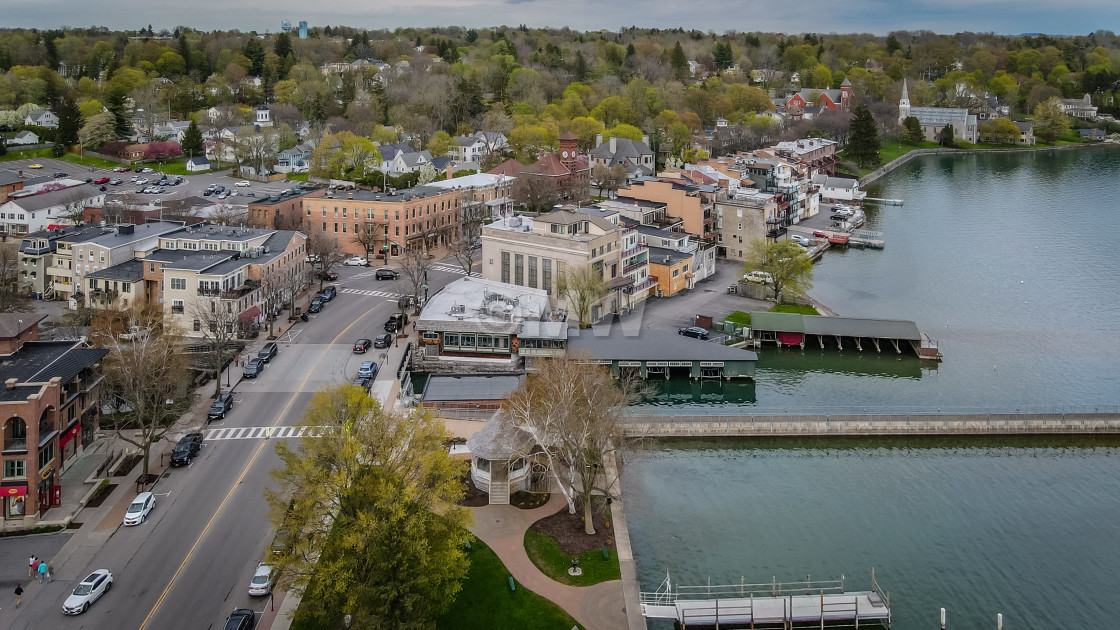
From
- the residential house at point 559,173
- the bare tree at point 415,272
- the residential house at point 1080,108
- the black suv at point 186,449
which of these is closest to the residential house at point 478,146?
the residential house at point 559,173

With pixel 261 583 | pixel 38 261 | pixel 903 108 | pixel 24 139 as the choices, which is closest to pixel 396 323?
pixel 38 261

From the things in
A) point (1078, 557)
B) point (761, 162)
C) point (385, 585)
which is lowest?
point (1078, 557)

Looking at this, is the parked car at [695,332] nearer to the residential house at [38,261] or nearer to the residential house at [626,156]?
the residential house at [38,261]

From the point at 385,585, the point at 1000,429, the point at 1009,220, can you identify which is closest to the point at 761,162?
the point at 1009,220

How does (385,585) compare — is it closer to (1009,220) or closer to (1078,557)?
(1078,557)

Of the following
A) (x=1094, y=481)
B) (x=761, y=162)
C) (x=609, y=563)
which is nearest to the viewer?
(x=609, y=563)

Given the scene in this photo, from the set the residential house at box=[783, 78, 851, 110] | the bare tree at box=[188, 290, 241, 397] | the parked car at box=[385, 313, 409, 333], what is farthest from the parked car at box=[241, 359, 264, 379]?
the residential house at box=[783, 78, 851, 110]

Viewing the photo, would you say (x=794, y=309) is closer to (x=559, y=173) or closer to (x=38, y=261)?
(x=559, y=173)
